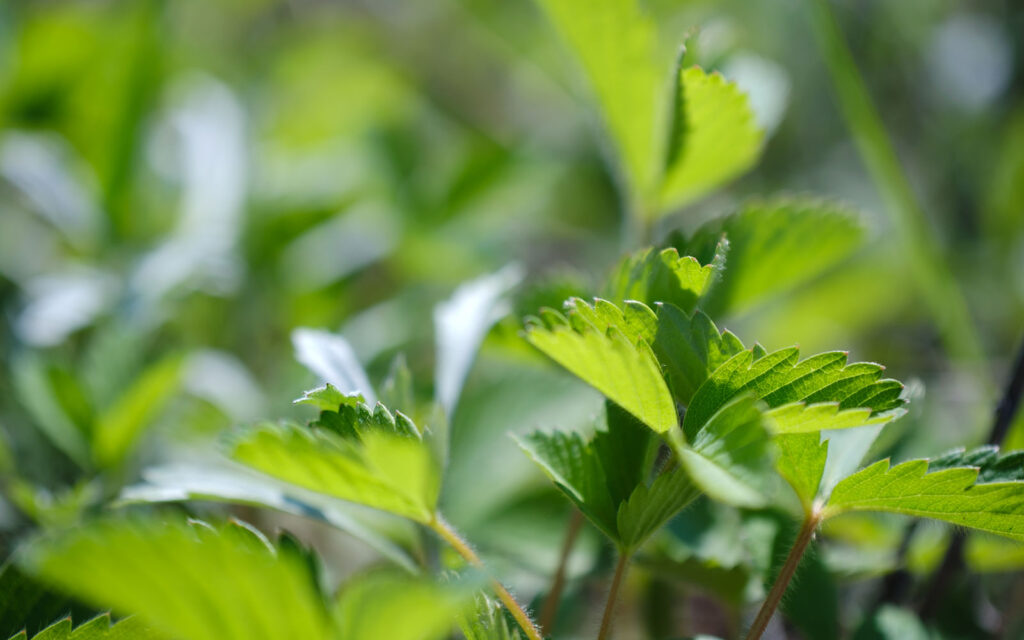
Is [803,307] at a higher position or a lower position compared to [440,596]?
higher

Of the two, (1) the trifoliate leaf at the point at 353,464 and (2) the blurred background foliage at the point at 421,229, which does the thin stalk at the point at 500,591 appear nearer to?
(1) the trifoliate leaf at the point at 353,464

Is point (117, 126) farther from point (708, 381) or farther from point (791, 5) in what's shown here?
point (791, 5)

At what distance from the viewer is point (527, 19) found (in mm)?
1809

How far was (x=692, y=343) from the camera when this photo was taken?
1.44 feet

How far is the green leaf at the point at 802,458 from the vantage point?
45 centimetres

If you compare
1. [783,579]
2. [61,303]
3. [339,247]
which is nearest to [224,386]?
[61,303]

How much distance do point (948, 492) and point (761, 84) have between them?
445 millimetres

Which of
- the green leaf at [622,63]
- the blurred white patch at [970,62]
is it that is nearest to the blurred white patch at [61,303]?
the green leaf at [622,63]

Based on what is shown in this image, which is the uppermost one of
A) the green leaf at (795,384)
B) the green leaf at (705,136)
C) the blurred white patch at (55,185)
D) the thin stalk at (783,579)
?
the green leaf at (705,136)

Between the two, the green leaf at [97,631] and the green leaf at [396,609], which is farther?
the green leaf at [97,631]

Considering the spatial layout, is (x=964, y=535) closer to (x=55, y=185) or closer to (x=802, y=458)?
(x=802, y=458)

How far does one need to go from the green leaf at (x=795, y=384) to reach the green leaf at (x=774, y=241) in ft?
0.46

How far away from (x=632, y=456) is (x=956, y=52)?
56.6 inches

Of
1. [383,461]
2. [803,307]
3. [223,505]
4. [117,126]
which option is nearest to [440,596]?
[383,461]
